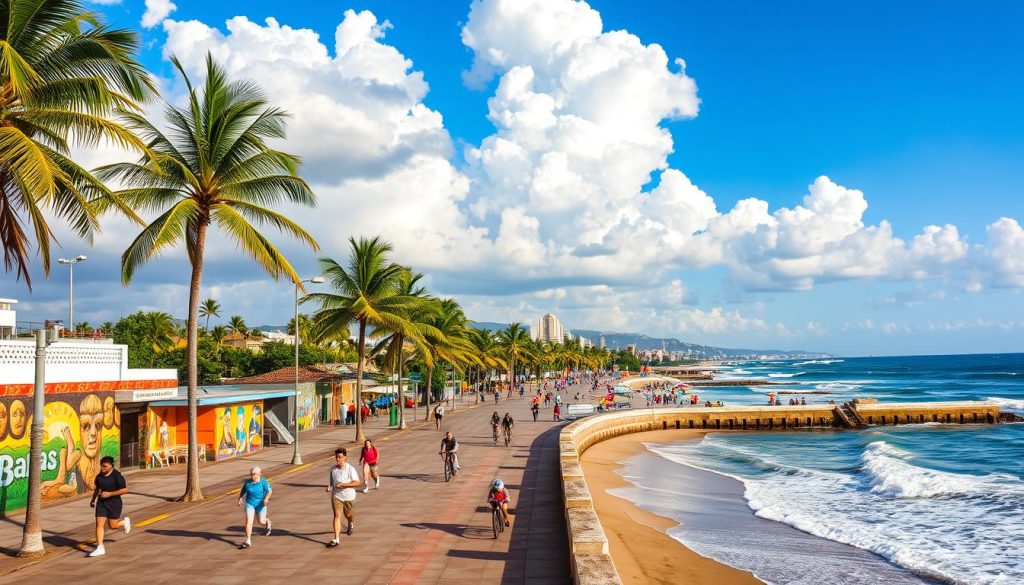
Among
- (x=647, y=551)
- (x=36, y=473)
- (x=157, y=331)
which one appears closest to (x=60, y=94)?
(x=36, y=473)

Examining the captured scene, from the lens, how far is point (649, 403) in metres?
72.5

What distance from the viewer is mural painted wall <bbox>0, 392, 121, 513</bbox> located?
55.2 ft

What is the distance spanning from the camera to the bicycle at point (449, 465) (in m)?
21.6

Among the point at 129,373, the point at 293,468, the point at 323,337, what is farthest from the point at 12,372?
the point at 323,337

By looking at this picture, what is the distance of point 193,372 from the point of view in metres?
19.1

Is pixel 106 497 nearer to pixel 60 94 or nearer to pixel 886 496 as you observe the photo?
pixel 60 94

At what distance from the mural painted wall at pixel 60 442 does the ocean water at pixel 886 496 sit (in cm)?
1674

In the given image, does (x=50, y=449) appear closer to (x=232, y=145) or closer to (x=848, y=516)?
(x=232, y=145)

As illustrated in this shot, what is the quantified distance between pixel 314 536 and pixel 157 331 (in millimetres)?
88442

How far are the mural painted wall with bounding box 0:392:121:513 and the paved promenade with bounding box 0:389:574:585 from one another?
2.86 feet

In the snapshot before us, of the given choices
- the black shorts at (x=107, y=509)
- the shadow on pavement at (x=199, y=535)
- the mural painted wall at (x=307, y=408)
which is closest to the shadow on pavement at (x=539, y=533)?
the shadow on pavement at (x=199, y=535)

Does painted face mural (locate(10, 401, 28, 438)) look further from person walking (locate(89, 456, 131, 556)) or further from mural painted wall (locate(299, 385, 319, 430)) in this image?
mural painted wall (locate(299, 385, 319, 430))

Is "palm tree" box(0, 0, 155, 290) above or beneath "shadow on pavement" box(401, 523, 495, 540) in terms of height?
above

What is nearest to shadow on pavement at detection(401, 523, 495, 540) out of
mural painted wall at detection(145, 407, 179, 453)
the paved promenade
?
the paved promenade
